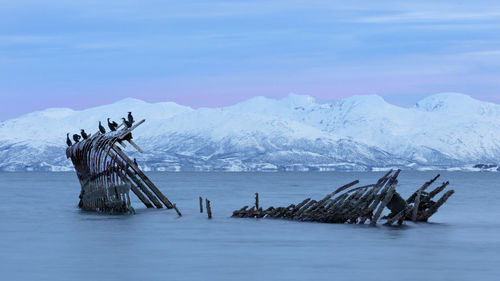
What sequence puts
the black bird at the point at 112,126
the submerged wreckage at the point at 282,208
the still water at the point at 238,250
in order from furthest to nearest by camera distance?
the black bird at the point at 112,126
the submerged wreckage at the point at 282,208
the still water at the point at 238,250

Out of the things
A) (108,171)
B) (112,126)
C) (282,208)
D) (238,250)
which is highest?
(112,126)

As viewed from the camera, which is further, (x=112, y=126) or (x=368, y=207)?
(x=112, y=126)

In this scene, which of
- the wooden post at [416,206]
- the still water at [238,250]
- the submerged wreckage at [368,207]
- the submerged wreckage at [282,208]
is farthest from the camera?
the wooden post at [416,206]

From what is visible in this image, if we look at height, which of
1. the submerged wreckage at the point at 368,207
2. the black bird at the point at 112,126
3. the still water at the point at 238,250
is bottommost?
the still water at the point at 238,250

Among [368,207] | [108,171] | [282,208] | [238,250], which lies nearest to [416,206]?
[368,207]

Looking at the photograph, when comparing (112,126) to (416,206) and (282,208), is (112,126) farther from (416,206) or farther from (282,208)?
(416,206)

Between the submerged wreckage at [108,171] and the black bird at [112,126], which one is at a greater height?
the black bird at [112,126]

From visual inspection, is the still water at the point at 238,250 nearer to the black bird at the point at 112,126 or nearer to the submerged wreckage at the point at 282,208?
the submerged wreckage at the point at 282,208

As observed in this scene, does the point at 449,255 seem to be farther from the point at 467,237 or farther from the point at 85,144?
the point at 85,144

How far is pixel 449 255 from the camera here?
35438 millimetres

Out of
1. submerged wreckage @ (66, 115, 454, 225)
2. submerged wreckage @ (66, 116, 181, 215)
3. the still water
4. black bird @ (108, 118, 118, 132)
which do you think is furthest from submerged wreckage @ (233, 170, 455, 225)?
black bird @ (108, 118, 118, 132)

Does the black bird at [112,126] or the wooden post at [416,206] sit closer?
the wooden post at [416,206]

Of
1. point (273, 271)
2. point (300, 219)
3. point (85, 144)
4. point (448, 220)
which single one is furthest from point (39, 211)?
point (273, 271)

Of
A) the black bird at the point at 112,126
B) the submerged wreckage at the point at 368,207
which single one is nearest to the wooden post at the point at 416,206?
the submerged wreckage at the point at 368,207
